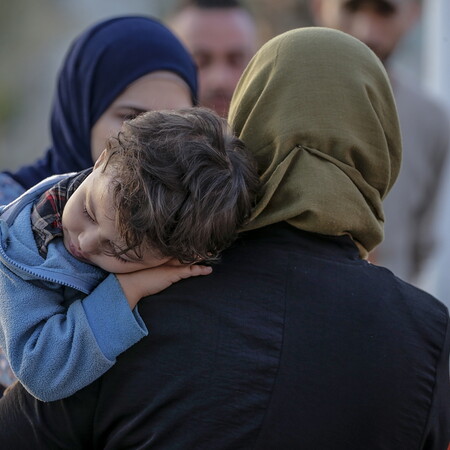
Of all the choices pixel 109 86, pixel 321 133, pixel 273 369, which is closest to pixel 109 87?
pixel 109 86

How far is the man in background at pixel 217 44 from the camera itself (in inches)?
171

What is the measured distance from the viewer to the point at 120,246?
5.57 feet

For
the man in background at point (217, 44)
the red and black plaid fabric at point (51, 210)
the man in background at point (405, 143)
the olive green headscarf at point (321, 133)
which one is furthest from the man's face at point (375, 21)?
the red and black plaid fabric at point (51, 210)

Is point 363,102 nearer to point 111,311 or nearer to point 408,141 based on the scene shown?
point 111,311

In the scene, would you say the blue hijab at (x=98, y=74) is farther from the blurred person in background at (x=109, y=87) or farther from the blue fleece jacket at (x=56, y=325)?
the blue fleece jacket at (x=56, y=325)

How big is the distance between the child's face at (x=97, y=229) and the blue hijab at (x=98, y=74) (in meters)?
1.09

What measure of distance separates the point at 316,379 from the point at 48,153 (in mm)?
1722

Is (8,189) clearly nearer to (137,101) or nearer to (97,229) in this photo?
(137,101)

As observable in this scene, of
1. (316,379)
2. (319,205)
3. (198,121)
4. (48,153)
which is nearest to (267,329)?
(316,379)

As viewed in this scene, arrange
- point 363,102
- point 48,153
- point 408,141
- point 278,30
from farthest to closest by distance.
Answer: point 278,30, point 408,141, point 48,153, point 363,102

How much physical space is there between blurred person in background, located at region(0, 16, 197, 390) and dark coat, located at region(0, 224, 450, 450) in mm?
1185

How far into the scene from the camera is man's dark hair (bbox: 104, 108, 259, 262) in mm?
1642

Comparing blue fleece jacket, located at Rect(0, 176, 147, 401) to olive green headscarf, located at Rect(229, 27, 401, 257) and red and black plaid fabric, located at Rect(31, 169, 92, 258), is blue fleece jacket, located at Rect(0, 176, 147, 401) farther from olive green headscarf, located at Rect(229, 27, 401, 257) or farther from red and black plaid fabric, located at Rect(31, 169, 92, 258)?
olive green headscarf, located at Rect(229, 27, 401, 257)

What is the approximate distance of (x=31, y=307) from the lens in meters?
1.72
